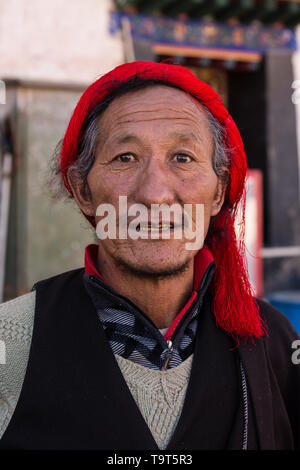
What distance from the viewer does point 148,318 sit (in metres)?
1.27

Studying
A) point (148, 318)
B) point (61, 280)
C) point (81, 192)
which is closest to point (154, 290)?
point (148, 318)

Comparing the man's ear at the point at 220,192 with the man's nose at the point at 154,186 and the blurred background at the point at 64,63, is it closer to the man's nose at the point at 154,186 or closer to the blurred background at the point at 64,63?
the man's nose at the point at 154,186

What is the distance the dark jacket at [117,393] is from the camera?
1102mm

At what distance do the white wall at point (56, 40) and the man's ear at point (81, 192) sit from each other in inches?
145

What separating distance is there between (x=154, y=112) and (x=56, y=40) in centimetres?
412

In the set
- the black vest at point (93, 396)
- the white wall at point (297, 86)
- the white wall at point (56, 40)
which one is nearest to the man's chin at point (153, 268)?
the black vest at point (93, 396)

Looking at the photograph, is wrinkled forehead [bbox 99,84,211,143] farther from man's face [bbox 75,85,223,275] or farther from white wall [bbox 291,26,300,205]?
white wall [bbox 291,26,300,205]

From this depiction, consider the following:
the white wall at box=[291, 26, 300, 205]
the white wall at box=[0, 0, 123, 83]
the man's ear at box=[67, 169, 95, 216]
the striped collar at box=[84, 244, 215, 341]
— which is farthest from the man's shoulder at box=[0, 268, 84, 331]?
the white wall at box=[291, 26, 300, 205]

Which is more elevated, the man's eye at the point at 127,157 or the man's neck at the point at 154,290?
the man's eye at the point at 127,157

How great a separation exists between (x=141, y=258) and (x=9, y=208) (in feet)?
12.8

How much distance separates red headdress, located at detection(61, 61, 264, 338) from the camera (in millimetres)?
1335

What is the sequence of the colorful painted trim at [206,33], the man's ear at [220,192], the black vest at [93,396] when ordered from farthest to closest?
Result: the colorful painted trim at [206,33] → the man's ear at [220,192] → the black vest at [93,396]

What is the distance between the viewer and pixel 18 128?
4840mm

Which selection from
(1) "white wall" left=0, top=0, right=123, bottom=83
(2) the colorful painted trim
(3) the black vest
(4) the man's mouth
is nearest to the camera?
(3) the black vest
